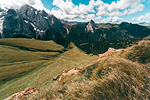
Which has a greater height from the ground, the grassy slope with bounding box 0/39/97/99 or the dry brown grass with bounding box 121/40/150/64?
the dry brown grass with bounding box 121/40/150/64

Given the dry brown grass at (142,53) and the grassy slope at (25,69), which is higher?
the dry brown grass at (142,53)

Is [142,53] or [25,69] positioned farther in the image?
[25,69]

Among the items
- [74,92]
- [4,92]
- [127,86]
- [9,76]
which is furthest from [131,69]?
[9,76]

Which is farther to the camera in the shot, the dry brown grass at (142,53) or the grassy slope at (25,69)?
the grassy slope at (25,69)

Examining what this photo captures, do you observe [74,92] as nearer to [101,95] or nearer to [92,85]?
[92,85]

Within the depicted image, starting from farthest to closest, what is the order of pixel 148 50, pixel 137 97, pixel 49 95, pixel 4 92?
pixel 4 92 < pixel 148 50 < pixel 49 95 < pixel 137 97

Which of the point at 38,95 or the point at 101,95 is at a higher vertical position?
the point at 101,95

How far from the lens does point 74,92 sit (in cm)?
382

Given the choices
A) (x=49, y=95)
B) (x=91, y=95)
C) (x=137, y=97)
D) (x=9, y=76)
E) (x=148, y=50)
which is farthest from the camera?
(x=9, y=76)

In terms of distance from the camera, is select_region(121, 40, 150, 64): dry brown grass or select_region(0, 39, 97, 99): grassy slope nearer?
select_region(121, 40, 150, 64): dry brown grass

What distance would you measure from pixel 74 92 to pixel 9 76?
67030 millimetres

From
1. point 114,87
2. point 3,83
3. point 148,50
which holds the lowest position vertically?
point 3,83

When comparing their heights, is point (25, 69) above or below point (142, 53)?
Result: below

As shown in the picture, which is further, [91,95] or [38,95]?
[38,95]
